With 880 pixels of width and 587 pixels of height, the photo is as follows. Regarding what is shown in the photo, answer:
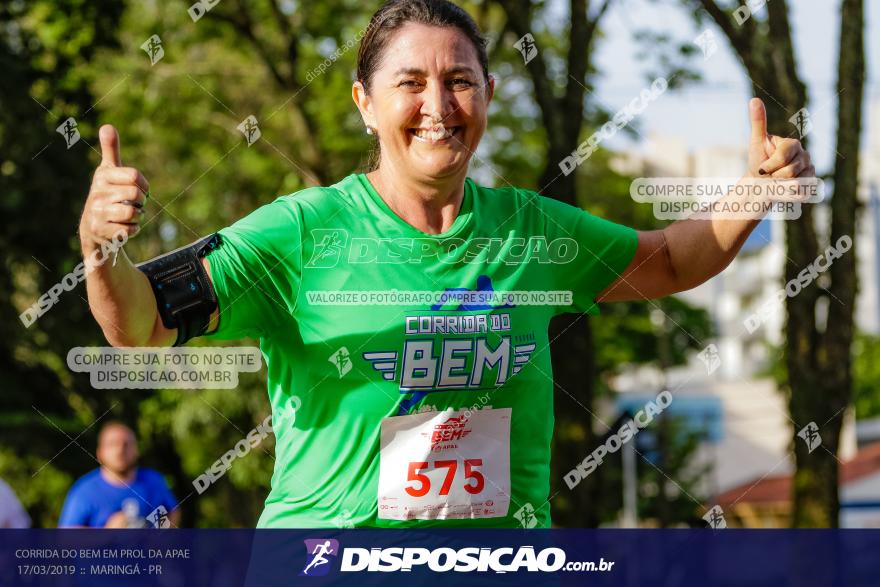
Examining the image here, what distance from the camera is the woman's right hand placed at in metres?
2.39

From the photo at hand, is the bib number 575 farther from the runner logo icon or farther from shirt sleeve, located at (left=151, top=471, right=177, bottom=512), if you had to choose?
shirt sleeve, located at (left=151, top=471, right=177, bottom=512)

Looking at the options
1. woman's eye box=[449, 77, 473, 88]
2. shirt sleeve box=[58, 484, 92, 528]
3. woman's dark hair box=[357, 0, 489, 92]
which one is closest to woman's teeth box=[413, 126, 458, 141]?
woman's eye box=[449, 77, 473, 88]

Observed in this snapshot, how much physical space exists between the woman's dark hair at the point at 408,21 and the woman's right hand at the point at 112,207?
0.80 metres

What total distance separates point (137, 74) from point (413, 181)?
12396 millimetres

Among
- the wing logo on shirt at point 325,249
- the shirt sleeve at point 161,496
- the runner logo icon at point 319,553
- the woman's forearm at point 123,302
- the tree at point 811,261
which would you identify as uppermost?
the tree at point 811,261

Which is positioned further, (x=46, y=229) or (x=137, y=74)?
(x=137, y=74)

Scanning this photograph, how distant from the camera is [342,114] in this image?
49.7ft

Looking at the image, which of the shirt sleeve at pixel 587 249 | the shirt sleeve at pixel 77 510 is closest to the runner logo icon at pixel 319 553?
the shirt sleeve at pixel 587 249

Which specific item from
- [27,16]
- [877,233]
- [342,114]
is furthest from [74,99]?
[877,233]

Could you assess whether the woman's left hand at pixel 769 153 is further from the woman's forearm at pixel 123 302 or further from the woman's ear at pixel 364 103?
the woman's forearm at pixel 123 302

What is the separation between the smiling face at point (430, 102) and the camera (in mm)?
2885

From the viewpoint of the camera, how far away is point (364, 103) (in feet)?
10.2

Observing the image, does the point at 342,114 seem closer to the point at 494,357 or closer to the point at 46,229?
the point at 46,229

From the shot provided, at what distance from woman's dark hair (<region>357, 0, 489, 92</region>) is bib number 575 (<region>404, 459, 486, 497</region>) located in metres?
0.89
